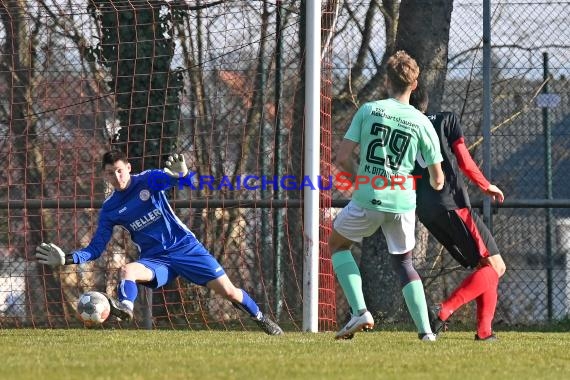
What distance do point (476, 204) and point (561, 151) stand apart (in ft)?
3.35

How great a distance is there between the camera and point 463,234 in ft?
25.1

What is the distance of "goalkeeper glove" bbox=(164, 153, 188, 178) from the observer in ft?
24.8

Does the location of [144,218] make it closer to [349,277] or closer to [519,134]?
[349,277]

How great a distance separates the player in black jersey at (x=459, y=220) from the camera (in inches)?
299

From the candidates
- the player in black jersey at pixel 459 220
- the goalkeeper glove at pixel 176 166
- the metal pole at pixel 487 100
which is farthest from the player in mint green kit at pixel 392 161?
the metal pole at pixel 487 100

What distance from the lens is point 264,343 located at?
23.3ft

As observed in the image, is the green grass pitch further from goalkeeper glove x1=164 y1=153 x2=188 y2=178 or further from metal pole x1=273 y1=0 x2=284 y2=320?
metal pole x1=273 y1=0 x2=284 y2=320

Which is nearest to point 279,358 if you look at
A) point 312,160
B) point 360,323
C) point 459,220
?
point 360,323

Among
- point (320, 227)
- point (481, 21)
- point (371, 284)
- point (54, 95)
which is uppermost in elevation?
point (481, 21)

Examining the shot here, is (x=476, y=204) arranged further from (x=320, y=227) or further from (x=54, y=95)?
(x=54, y=95)

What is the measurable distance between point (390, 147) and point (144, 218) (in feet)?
6.18

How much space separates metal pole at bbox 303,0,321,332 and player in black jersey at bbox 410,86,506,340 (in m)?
1.24

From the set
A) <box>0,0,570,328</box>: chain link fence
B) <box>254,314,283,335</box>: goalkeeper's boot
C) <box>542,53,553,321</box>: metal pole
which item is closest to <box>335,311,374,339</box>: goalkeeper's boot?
<box>254,314,283,335</box>: goalkeeper's boot

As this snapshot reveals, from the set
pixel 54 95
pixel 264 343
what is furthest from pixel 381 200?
pixel 54 95
